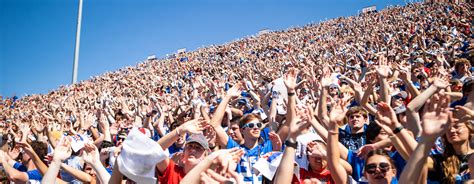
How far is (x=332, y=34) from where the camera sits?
2953 cm

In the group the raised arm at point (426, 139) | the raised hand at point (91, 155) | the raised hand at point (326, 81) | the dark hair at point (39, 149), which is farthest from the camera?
the dark hair at point (39, 149)

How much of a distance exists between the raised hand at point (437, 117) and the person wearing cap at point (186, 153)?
1.67 meters

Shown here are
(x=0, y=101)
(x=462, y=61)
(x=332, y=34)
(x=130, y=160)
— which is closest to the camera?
(x=130, y=160)

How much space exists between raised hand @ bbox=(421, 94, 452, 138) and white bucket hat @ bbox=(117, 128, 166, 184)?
173cm

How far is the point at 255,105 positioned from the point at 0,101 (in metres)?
21.7

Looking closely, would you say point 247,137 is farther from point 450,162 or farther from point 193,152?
point 450,162

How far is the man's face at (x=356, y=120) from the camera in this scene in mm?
4566

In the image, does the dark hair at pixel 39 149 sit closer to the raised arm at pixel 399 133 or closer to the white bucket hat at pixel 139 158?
the white bucket hat at pixel 139 158

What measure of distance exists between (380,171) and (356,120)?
5.80 feet

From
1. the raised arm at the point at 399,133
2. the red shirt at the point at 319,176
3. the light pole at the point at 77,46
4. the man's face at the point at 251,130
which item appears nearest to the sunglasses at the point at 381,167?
the raised arm at the point at 399,133

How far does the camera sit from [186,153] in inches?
130

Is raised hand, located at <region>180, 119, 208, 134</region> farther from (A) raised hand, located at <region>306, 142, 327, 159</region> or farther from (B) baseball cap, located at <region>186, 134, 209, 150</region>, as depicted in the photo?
(A) raised hand, located at <region>306, 142, 327, 159</region>

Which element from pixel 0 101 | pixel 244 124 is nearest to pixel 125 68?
pixel 0 101

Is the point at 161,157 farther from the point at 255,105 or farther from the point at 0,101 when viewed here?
the point at 0,101
